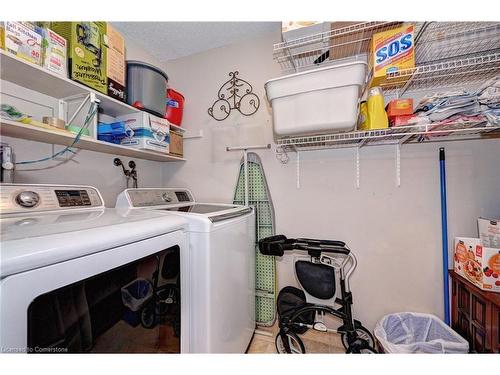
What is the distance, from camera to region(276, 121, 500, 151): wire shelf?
3.75ft

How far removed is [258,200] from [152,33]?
1750 millimetres

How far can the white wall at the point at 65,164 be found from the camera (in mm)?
1181

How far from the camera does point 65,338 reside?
22.1 inches

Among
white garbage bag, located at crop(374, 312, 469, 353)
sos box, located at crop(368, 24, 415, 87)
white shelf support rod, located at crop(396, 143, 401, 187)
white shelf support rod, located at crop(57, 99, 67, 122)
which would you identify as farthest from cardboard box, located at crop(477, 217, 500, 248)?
white shelf support rod, located at crop(57, 99, 67, 122)

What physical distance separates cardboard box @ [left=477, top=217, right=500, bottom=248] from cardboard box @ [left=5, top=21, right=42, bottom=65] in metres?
2.66

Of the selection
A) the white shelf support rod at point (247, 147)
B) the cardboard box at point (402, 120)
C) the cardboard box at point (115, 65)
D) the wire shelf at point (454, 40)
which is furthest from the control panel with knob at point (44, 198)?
the wire shelf at point (454, 40)

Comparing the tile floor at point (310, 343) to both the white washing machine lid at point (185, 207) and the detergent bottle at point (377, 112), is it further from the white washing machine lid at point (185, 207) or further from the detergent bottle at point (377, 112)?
the detergent bottle at point (377, 112)

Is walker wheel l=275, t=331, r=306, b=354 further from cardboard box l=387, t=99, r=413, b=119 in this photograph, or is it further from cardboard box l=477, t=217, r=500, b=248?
cardboard box l=387, t=99, r=413, b=119

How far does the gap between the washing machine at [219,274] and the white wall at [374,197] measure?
50cm

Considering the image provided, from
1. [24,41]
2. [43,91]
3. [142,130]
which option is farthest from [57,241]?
[43,91]

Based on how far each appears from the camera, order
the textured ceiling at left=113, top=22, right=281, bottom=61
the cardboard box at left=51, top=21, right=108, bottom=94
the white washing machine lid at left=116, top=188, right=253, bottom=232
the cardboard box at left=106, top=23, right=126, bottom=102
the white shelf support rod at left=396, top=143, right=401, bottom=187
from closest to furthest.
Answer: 1. the white washing machine lid at left=116, top=188, right=253, bottom=232
2. the cardboard box at left=51, top=21, right=108, bottom=94
3. the cardboard box at left=106, top=23, right=126, bottom=102
4. the white shelf support rod at left=396, top=143, right=401, bottom=187
5. the textured ceiling at left=113, top=22, right=281, bottom=61

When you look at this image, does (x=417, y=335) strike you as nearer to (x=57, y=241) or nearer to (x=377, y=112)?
(x=377, y=112)
